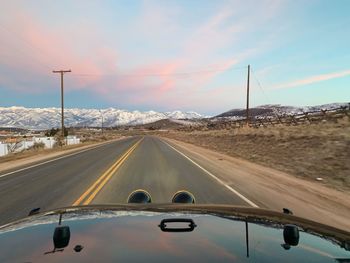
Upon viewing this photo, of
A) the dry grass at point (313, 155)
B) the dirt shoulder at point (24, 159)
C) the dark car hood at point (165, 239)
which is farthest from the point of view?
the dirt shoulder at point (24, 159)

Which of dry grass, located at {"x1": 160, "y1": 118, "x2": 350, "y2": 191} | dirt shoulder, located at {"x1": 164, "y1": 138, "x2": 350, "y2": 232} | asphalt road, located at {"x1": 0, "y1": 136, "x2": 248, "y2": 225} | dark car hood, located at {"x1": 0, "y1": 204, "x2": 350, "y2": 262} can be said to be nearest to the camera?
dark car hood, located at {"x1": 0, "y1": 204, "x2": 350, "y2": 262}

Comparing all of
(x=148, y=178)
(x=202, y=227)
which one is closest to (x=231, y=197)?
(x=148, y=178)

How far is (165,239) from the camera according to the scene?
3.02m

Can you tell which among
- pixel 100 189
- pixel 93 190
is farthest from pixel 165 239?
pixel 100 189

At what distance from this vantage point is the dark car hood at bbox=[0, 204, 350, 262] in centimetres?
268

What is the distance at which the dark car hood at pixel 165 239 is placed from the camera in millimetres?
2680

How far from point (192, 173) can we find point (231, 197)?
729cm

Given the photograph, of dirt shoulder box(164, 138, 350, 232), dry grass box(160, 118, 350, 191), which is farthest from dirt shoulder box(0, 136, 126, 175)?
dry grass box(160, 118, 350, 191)

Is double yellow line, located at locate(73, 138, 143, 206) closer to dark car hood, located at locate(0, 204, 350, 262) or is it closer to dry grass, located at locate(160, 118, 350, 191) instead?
dark car hood, located at locate(0, 204, 350, 262)

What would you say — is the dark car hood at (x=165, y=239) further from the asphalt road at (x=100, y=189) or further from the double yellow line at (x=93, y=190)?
the double yellow line at (x=93, y=190)

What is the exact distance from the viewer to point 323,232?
3.51m

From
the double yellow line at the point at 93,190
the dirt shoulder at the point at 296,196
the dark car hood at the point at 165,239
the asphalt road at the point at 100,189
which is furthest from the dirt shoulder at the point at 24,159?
the dark car hood at the point at 165,239

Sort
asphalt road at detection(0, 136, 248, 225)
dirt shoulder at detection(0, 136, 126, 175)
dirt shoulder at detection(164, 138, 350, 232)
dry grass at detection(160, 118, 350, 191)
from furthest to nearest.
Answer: dirt shoulder at detection(0, 136, 126, 175)
dry grass at detection(160, 118, 350, 191)
asphalt road at detection(0, 136, 248, 225)
dirt shoulder at detection(164, 138, 350, 232)

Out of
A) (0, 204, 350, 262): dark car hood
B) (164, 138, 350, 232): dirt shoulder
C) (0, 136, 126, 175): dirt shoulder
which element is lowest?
(0, 136, 126, 175): dirt shoulder
